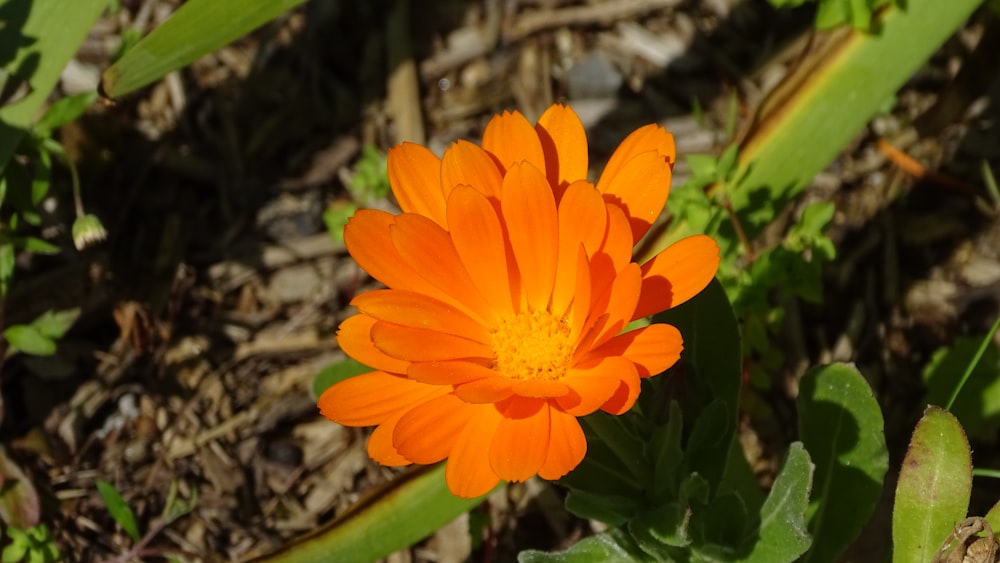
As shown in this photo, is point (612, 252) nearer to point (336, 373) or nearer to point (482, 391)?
point (482, 391)

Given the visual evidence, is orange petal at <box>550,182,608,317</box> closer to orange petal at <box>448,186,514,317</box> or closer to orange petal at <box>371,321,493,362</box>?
orange petal at <box>448,186,514,317</box>

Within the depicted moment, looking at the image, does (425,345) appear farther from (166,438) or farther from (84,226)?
(166,438)

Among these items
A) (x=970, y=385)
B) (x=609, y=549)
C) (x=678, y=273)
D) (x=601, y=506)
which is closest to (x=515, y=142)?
(x=678, y=273)

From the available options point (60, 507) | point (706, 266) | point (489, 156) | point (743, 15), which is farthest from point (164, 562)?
point (743, 15)

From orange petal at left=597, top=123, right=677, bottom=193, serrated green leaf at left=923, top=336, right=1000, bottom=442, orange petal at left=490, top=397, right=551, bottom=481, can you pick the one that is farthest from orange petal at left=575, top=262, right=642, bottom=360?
serrated green leaf at left=923, top=336, right=1000, bottom=442

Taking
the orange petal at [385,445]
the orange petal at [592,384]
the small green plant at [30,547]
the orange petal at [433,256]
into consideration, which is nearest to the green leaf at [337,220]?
the small green plant at [30,547]

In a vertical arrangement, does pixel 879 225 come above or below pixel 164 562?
above
